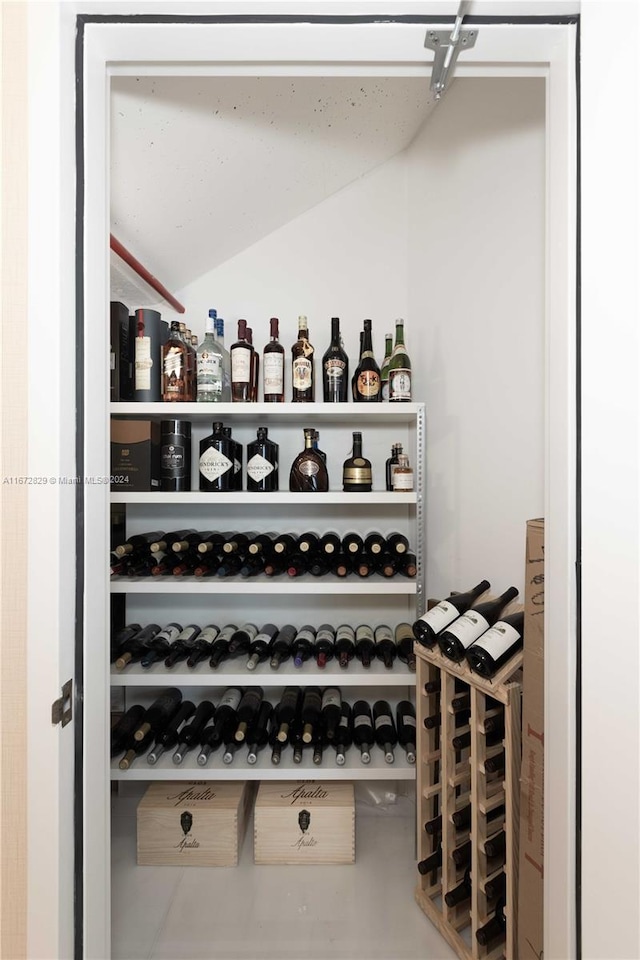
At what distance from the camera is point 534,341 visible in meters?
1.33

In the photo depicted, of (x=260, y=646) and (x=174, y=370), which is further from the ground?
(x=174, y=370)

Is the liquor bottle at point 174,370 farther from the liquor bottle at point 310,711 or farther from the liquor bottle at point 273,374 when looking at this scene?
the liquor bottle at point 310,711

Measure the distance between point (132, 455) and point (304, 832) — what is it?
1.26 m

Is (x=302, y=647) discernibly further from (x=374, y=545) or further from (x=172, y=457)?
(x=172, y=457)

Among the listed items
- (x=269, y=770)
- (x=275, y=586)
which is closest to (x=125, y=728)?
(x=269, y=770)

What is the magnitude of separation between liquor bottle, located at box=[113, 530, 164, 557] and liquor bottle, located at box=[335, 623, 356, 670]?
68 cm

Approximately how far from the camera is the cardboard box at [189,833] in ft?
4.91

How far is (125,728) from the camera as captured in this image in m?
1.60

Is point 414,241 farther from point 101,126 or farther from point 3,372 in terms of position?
point 3,372

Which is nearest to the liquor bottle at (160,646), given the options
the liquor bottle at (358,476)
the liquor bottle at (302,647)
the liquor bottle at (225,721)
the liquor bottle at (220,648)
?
the liquor bottle at (220,648)

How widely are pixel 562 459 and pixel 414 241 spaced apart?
1356mm

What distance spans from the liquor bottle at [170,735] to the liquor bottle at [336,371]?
1184mm

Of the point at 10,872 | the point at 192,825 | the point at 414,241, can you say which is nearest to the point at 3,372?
the point at 10,872

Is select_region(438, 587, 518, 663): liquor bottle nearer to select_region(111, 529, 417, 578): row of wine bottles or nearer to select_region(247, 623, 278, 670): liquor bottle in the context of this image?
select_region(111, 529, 417, 578): row of wine bottles
